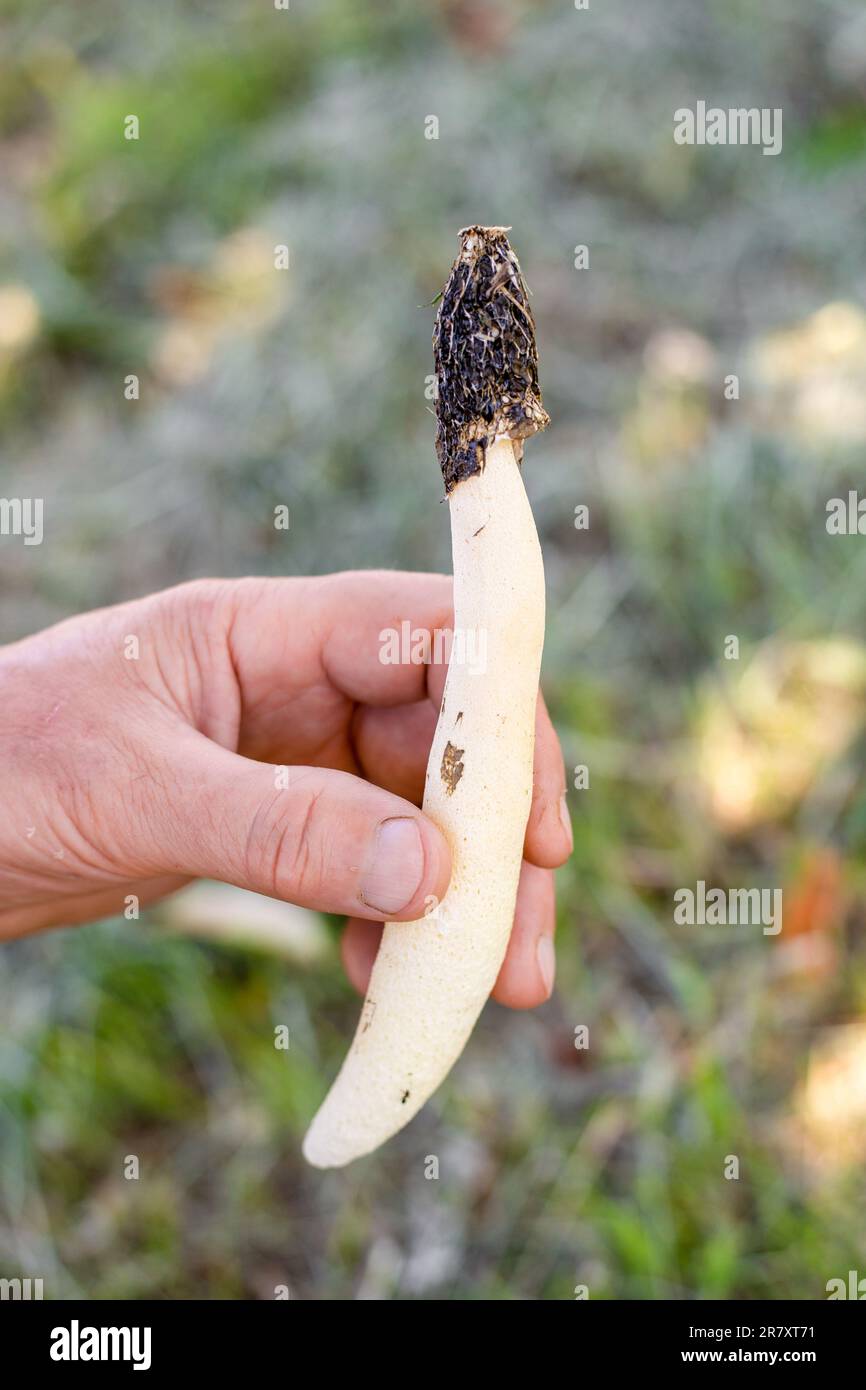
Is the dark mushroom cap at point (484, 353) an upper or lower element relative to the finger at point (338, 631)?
upper

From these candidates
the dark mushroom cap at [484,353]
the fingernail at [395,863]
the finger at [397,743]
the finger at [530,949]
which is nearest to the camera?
the dark mushroom cap at [484,353]

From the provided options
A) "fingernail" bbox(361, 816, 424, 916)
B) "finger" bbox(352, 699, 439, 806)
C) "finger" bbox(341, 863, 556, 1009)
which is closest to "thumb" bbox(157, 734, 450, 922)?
"fingernail" bbox(361, 816, 424, 916)

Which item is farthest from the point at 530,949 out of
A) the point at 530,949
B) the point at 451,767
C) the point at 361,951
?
the point at 451,767

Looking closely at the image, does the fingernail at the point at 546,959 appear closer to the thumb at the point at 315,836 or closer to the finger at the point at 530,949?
the finger at the point at 530,949

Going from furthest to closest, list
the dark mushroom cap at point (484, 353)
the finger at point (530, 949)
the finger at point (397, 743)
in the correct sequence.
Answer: the finger at point (397, 743) → the finger at point (530, 949) → the dark mushroom cap at point (484, 353)

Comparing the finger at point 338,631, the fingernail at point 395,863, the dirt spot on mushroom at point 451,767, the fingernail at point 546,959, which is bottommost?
the fingernail at point 546,959

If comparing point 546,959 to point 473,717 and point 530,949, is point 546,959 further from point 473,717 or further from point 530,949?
point 473,717

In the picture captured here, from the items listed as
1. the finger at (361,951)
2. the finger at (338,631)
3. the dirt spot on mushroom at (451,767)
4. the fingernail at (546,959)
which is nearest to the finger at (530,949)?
the fingernail at (546,959)
